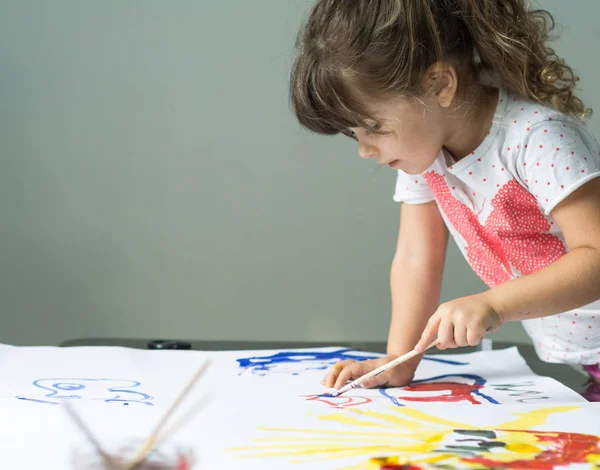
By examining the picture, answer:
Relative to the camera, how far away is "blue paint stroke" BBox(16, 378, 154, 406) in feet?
1.94

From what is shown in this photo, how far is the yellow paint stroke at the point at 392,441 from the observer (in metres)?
0.45

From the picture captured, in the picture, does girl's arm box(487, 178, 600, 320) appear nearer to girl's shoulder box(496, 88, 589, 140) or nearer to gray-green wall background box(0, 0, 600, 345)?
girl's shoulder box(496, 88, 589, 140)

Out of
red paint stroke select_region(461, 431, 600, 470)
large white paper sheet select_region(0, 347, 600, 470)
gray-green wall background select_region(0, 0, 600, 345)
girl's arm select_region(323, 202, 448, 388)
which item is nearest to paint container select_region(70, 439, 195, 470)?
large white paper sheet select_region(0, 347, 600, 470)

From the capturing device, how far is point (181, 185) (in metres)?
1.45

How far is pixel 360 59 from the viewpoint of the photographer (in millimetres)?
649

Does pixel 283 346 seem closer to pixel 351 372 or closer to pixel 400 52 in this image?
pixel 351 372

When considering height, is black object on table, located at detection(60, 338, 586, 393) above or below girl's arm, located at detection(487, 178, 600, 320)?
below

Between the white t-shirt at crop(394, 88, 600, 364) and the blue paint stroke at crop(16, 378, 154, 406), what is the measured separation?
0.36 meters

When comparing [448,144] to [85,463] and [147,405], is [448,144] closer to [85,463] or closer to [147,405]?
[147,405]

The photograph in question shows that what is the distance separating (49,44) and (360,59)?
36.8 inches

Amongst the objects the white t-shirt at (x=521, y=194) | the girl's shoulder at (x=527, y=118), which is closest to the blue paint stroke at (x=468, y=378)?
the white t-shirt at (x=521, y=194)

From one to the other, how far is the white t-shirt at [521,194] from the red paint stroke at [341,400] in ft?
0.74

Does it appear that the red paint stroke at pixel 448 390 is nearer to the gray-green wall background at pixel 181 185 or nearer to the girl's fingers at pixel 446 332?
the girl's fingers at pixel 446 332

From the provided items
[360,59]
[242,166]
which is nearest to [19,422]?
[360,59]
